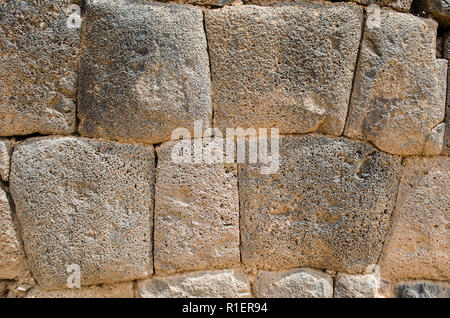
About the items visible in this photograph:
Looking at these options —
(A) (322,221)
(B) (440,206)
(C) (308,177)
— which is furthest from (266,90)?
(B) (440,206)

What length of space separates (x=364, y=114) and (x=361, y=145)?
0.55 feet

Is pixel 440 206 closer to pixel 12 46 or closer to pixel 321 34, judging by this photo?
pixel 321 34

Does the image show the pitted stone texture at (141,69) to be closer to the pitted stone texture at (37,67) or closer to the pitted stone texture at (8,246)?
the pitted stone texture at (37,67)

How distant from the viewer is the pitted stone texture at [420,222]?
2117mm

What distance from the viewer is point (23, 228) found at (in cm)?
187

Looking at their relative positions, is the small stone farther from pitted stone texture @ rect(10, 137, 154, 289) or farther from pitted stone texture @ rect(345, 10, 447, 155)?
pitted stone texture @ rect(10, 137, 154, 289)

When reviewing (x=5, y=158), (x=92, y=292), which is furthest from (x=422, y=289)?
(x=5, y=158)

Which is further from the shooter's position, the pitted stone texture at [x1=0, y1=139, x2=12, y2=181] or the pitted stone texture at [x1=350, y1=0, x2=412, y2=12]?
the pitted stone texture at [x1=350, y1=0, x2=412, y2=12]

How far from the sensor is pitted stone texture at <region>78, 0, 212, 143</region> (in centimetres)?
180

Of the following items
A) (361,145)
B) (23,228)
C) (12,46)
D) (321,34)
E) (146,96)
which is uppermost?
(321,34)

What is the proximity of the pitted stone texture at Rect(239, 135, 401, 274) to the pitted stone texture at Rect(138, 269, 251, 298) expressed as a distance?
0.16 m

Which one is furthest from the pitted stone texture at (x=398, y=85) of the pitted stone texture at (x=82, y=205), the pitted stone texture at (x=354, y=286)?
the pitted stone texture at (x=82, y=205)

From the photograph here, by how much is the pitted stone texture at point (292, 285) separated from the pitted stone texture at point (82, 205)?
0.69m

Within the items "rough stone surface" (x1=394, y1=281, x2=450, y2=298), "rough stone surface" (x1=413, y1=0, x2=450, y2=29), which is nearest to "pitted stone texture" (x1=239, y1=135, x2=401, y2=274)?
"rough stone surface" (x1=394, y1=281, x2=450, y2=298)
